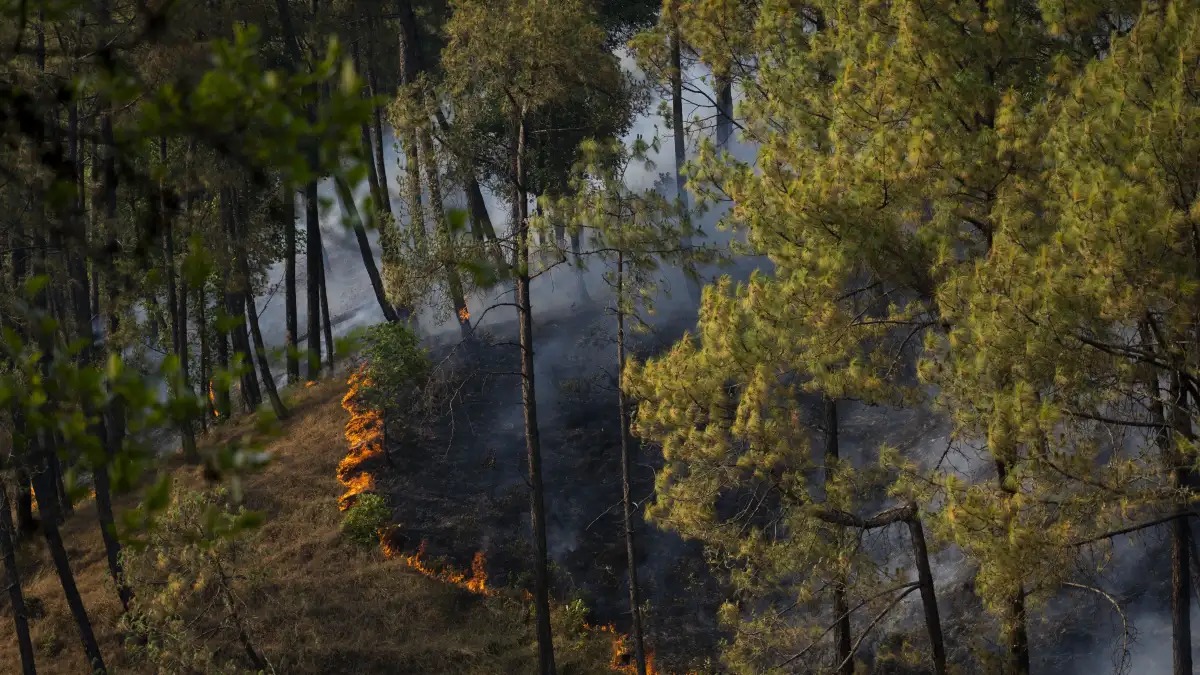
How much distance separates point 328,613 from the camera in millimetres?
18062

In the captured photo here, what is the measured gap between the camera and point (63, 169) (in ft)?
10.0

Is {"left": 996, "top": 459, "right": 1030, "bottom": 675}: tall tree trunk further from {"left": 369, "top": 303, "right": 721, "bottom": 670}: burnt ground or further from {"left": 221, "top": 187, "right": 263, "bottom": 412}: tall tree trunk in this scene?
{"left": 221, "top": 187, "right": 263, "bottom": 412}: tall tree trunk

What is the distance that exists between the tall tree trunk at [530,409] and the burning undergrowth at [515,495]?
2.42 meters

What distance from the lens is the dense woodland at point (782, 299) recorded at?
3.08 metres

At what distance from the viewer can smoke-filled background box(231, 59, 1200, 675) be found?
15070 millimetres

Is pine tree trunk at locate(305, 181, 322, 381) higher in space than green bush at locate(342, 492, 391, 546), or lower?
higher

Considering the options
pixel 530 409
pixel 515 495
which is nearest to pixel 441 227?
pixel 530 409

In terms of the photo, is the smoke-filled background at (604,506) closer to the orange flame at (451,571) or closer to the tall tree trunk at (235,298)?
the orange flame at (451,571)

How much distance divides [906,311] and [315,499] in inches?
521

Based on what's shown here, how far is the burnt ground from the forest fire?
1.27 feet

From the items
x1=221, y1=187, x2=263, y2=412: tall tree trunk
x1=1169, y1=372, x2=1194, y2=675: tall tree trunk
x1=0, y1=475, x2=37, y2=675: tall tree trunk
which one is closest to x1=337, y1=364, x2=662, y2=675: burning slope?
x1=221, y1=187, x2=263, y2=412: tall tree trunk

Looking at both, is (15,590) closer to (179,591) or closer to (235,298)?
(179,591)

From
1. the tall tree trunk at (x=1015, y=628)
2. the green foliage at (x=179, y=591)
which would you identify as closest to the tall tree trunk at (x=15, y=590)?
the green foliage at (x=179, y=591)

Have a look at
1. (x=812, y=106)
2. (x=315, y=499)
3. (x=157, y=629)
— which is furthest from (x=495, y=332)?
(x=812, y=106)
